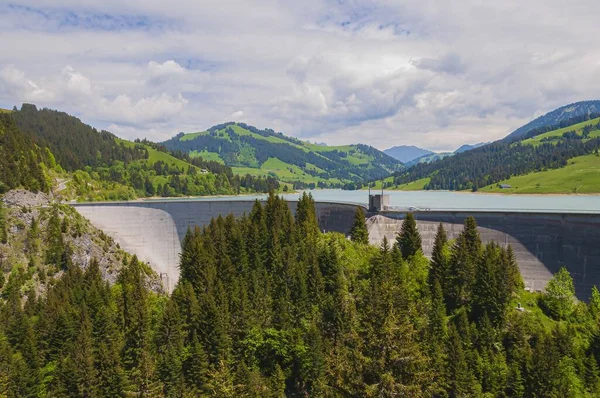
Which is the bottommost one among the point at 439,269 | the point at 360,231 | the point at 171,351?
the point at 171,351

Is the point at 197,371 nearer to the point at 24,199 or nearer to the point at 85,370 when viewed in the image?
the point at 85,370

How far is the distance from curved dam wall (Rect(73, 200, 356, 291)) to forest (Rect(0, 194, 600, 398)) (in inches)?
1325

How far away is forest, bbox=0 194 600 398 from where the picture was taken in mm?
41531

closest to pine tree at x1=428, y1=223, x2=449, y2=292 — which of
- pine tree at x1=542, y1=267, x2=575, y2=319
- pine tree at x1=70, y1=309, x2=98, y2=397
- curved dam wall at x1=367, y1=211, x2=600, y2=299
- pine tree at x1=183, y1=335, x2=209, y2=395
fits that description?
curved dam wall at x1=367, y1=211, x2=600, y2=299

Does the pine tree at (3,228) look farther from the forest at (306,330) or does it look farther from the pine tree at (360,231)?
the pine tree at (360,231)

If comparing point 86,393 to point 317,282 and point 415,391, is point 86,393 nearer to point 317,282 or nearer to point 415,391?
point 317,282

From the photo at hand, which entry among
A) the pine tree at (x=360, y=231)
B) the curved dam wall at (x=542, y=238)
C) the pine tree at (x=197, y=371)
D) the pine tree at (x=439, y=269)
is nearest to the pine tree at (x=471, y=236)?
the pine tree at (x=439, y=269)

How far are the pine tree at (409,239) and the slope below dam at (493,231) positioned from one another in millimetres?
3363

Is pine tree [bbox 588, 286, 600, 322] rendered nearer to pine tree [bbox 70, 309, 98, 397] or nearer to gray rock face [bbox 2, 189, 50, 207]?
pine tree [bbox 70, 309, 98, 397]

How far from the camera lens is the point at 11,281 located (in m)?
75.5

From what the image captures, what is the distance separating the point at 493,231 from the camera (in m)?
56.0

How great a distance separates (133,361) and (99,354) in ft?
12.0

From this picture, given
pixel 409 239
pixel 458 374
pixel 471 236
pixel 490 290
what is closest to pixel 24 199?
pixel 409 239

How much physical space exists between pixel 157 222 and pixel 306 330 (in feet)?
194
